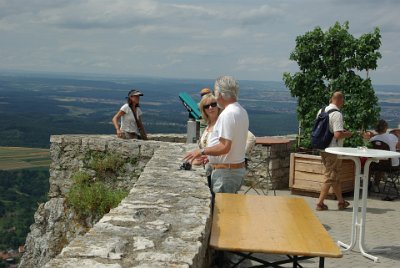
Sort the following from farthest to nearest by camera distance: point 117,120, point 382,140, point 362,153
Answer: point 382,140, point 117,120, point 362,153

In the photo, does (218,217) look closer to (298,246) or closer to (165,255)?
(298,246)

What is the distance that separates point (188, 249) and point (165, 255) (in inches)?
7.3

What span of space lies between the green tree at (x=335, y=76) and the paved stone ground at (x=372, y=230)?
1.46m

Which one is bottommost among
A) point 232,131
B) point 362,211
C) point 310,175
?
point 310,175

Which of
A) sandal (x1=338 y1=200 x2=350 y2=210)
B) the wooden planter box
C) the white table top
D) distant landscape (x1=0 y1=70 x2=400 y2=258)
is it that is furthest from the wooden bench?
distant landscape (x1=0 y1=70 x2=400 y2=258)

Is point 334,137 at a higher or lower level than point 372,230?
higher

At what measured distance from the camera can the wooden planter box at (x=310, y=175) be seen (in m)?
9.34

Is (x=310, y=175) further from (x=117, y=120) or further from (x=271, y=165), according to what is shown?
(x=117, y=120)

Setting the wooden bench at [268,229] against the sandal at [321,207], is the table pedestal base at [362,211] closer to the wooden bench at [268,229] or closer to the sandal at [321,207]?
the wooden bench at [268,229]

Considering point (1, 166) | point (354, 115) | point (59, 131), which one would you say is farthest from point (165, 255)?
point (59, 131)

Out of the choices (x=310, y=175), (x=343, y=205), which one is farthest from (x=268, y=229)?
(x=310, y=175)

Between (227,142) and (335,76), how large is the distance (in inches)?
245

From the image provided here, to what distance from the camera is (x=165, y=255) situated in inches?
111

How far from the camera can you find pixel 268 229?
3.95 m
